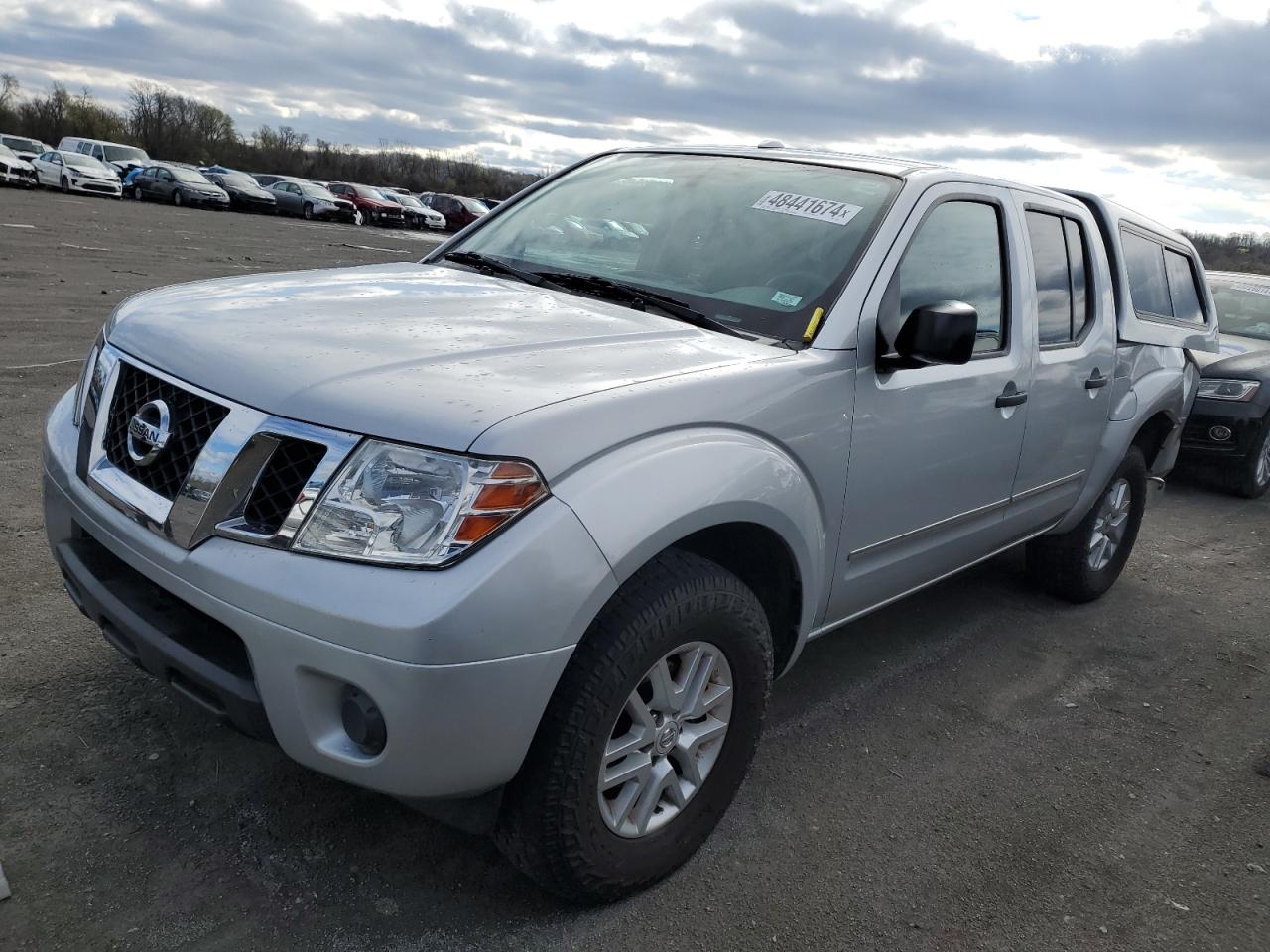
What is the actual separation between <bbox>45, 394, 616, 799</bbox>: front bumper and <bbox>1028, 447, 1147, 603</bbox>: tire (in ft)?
11.3

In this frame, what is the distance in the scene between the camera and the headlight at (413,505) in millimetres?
2041

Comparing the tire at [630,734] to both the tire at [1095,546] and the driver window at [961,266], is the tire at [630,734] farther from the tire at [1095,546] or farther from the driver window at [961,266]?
the tire at [1095,546]

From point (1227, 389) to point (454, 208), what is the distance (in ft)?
117

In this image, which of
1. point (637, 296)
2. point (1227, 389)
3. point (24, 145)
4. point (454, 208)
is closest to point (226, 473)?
point (637, 296)

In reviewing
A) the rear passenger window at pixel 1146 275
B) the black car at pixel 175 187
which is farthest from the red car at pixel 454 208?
the rear passenger window at pixel 1146 275

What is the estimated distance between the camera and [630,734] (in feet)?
8.04

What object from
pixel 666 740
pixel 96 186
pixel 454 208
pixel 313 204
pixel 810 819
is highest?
pixel 454 208

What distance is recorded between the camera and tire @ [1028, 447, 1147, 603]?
16.1ft

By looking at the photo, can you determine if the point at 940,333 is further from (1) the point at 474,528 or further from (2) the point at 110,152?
(2) the point at 110,152

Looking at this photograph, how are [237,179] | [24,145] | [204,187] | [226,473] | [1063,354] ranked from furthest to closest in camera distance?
[24,145], [237,179], [204,187], [1063,354], [226,473]

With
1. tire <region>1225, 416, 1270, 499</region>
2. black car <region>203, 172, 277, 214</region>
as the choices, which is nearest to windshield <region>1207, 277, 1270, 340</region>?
tire <region>1225, 416, 1270, 499</region>

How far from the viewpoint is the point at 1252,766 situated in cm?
366

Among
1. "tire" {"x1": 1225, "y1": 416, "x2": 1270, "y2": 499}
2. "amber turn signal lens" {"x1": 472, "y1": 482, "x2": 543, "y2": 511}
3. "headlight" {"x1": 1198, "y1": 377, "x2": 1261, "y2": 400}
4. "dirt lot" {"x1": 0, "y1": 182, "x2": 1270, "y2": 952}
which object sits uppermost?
"amber turn signal lens" {"x1": 472, "y1": 482, "x2": 543, "y2": 511}

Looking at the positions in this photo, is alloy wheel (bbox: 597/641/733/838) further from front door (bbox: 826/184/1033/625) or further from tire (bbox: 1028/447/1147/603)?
tire (bbox: 1028/447/1147/603)
